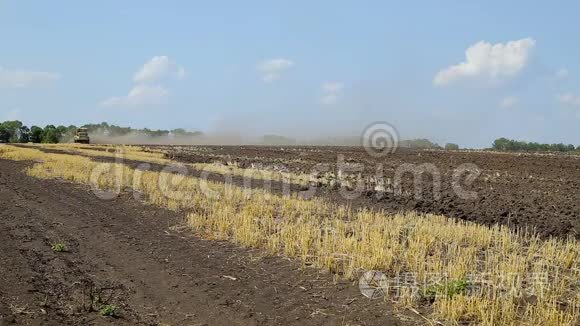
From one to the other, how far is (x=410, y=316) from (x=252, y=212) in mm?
8287

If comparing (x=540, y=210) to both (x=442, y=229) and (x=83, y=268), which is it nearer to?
(x=442, y=229)

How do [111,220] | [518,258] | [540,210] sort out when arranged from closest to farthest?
[518,258], [111,220], [540,210]

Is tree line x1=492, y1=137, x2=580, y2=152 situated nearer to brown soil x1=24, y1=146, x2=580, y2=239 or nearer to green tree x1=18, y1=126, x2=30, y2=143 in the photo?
brown soil x1=24, y1=146, x2=580, y2=239

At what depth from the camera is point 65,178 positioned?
80.8 ft

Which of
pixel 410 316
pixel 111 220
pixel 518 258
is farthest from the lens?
pixel 111 220

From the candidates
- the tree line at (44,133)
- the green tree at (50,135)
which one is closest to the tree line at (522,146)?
the tree line at (44,133)

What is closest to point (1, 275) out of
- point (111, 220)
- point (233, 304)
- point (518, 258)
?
point (233, 304)

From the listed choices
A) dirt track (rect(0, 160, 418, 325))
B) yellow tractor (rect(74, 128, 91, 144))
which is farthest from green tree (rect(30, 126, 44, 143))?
dirt track (rect(0, 160, 418, 325))

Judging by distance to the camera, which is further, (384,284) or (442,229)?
(442,229)

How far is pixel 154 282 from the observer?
9.41 meters

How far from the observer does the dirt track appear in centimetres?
770

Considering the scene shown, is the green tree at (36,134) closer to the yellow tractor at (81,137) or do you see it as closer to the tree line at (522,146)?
the yellow tractor at (81,137)

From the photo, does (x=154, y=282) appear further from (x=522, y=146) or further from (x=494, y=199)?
(x=522, y=146)

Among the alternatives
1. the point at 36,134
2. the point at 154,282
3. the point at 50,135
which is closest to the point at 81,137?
the point at 50,135
